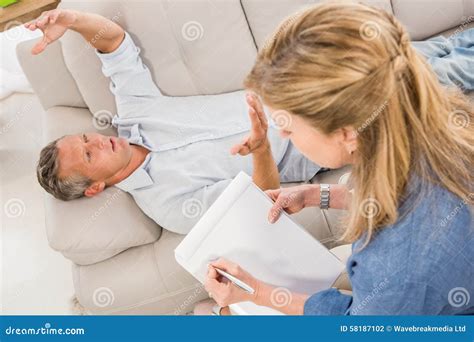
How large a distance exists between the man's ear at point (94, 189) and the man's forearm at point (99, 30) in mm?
418

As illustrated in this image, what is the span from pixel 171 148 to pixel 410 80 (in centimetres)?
95

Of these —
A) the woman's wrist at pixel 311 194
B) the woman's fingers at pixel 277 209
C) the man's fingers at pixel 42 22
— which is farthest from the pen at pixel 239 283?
the man's fingers at pixel 42 22

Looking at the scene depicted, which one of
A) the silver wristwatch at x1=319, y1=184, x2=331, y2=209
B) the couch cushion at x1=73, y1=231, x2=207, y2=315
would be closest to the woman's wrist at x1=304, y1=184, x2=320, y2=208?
the silver wristwatch at x1=319, y1=184, x2=331, y2=209

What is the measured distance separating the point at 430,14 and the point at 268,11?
0.60 meters

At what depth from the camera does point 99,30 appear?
1.55 m

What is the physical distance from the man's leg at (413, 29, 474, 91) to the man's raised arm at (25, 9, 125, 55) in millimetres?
964

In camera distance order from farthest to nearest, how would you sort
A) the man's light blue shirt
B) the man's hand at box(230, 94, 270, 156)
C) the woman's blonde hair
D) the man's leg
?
the man's leg < the man's light blue shirt < the man's hand at box(230, 94, 270, 156) < the woman's blonde hair

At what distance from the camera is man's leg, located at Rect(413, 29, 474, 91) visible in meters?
1.69

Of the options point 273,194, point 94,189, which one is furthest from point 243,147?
point 94,189

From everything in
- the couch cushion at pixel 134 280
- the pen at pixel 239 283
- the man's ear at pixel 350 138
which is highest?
the man's ear at pixel 350 138

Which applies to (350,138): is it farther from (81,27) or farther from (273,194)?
(81,27)

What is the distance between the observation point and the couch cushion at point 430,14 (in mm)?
1846

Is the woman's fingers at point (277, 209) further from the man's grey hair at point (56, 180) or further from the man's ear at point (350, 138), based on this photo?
the man's grey hair at point (56, 180)

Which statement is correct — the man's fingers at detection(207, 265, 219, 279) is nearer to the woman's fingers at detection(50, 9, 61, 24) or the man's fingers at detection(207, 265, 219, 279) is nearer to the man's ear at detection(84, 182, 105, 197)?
the man's ear at detection(84, 182, 105, 197)
